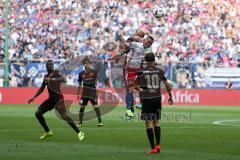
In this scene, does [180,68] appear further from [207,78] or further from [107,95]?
[107,95]

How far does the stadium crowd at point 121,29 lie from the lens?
131 feet

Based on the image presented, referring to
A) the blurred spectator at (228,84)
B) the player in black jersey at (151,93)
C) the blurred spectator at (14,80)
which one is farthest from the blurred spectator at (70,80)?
the player in black jersey at (151,93)

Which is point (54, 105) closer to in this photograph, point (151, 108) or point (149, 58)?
point (151, 108)

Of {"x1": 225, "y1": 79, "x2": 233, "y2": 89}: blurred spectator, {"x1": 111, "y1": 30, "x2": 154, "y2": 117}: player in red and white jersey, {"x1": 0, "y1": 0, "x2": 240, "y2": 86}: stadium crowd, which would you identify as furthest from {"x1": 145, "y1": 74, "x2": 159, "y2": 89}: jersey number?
{"x1": 225, "y1": 79, "x2": 233, "y2": 89}: blurred spectator

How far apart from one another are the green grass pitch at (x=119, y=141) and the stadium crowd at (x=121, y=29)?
14.6 m

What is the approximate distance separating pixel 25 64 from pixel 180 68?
8427 millimetres

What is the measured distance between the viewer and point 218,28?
4341 centimetres

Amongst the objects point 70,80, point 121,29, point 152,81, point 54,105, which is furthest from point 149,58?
point 121,29

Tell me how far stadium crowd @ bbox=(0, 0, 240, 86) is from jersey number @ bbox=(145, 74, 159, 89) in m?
23.8

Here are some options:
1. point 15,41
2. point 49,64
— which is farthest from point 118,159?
point 15,41

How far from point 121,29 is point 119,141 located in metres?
25.3

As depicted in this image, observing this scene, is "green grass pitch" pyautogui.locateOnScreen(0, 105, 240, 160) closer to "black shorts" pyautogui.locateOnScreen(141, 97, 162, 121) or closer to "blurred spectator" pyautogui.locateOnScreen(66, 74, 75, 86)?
"black shorts" pyautogui.locateOnScreen(141, 97, 162, 121)

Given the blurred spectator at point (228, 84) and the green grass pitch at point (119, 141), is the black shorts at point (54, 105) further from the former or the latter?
the blurred spectator at point (228, 84)

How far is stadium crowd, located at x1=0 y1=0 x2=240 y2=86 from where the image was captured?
3988 cm
